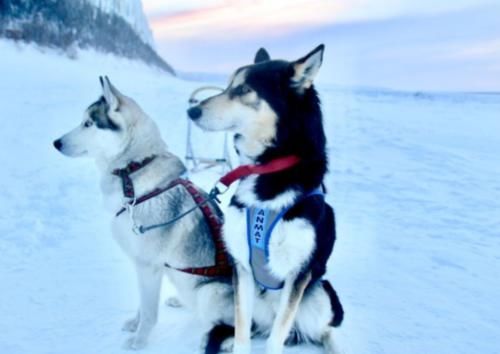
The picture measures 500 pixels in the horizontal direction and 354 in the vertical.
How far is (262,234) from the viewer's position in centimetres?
212

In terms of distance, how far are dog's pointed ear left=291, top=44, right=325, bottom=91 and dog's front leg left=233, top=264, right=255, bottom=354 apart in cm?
91

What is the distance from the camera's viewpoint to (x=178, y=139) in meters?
9.21

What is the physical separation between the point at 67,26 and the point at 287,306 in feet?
67.8

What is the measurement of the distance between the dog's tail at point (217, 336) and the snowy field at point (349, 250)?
17cm

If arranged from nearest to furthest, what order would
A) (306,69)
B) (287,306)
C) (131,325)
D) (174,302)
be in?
1. (306,69)
2. (287,306)
3. (131,325)
4. (174,302)

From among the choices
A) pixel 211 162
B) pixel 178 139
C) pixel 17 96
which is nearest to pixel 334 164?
pixel 211 162

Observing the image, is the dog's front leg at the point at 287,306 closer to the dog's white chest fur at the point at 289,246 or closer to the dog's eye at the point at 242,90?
the dog's white chest fur at the point at 289,246

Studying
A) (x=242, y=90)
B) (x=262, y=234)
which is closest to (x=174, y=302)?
(x=262, y=234)

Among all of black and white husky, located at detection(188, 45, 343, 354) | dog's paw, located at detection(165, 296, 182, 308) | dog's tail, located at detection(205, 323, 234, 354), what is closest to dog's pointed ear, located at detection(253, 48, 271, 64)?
black and white husky, located at detection(188, 45, 343, 354)

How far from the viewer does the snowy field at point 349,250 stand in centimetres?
275

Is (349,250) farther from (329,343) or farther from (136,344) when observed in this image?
(136,344)

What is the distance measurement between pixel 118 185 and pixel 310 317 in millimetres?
1251

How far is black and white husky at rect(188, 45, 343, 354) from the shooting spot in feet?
6.90

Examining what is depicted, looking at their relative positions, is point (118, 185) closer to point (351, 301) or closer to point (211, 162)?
point (351, 301)
